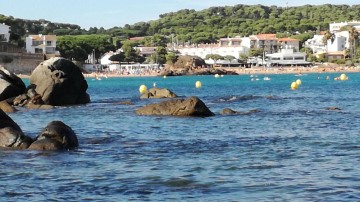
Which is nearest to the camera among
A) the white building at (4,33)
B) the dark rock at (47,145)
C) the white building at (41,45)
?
the dark rock at (47,145)

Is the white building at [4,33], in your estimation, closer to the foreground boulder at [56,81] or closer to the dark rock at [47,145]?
the foreground boulder at [56,81]

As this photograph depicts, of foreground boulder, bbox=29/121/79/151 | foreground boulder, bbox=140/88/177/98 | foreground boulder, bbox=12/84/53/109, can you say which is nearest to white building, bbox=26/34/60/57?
foreground boulder, bbox=140/88/177/98

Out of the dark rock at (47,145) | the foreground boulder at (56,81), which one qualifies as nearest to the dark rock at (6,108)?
the foreground boulder at (56,81)

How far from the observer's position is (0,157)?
23156 millimetres

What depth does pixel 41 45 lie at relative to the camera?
581ft

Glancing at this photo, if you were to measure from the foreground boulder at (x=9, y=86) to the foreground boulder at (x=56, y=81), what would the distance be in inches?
39.4

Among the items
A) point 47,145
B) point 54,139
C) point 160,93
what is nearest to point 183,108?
point 54,139

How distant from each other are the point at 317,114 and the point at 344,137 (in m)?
13.1

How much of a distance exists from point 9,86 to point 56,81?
10.4ft

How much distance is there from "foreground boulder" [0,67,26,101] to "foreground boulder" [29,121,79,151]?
24766 millimetres

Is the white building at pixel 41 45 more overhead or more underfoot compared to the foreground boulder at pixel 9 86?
more overhead

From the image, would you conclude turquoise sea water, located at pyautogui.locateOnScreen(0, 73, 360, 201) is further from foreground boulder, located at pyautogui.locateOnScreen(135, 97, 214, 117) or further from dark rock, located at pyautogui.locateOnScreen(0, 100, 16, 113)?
dark rock, located at pyautogui.locateOnScreen(0, 100, 16, 113)

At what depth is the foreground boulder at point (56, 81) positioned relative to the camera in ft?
165

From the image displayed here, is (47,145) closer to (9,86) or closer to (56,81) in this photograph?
(56,81)
